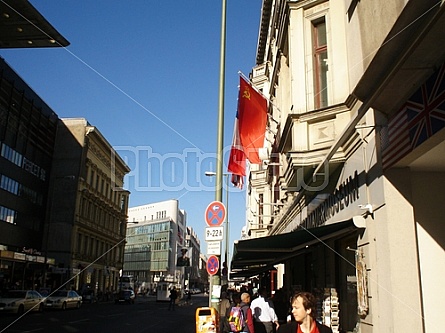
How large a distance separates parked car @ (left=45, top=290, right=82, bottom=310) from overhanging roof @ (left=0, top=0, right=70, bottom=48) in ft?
59.5

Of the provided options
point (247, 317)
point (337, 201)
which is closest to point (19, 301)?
point (247, 317)

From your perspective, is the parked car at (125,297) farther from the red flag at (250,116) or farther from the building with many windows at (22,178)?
the red flag at (250,116)

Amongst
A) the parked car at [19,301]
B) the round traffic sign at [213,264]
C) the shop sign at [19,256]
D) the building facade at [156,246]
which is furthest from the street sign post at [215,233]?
the building facade at [156,246]

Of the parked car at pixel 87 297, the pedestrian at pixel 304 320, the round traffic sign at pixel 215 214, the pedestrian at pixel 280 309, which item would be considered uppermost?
the round traffic sign at pixel 215 214

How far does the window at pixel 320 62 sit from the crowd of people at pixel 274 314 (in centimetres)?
529

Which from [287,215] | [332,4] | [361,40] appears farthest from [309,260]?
[361,40]

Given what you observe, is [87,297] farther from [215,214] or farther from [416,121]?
[416,121]

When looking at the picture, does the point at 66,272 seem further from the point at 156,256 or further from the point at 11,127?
the point at 156,256

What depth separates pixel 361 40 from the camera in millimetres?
8109

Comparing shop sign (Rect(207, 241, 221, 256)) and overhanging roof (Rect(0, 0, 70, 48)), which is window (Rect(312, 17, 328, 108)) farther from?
overhanging roof (Rect(0, 0, 70, 48))

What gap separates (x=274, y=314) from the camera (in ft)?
37.0

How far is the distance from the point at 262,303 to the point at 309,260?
5843 mm

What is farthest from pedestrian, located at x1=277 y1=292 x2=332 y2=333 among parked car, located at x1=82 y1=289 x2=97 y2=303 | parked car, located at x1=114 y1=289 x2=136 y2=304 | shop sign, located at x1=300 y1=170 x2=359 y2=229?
parked car, located at x1=82 y1=289 x2=97 y2=303

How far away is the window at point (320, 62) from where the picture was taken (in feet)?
39.7
